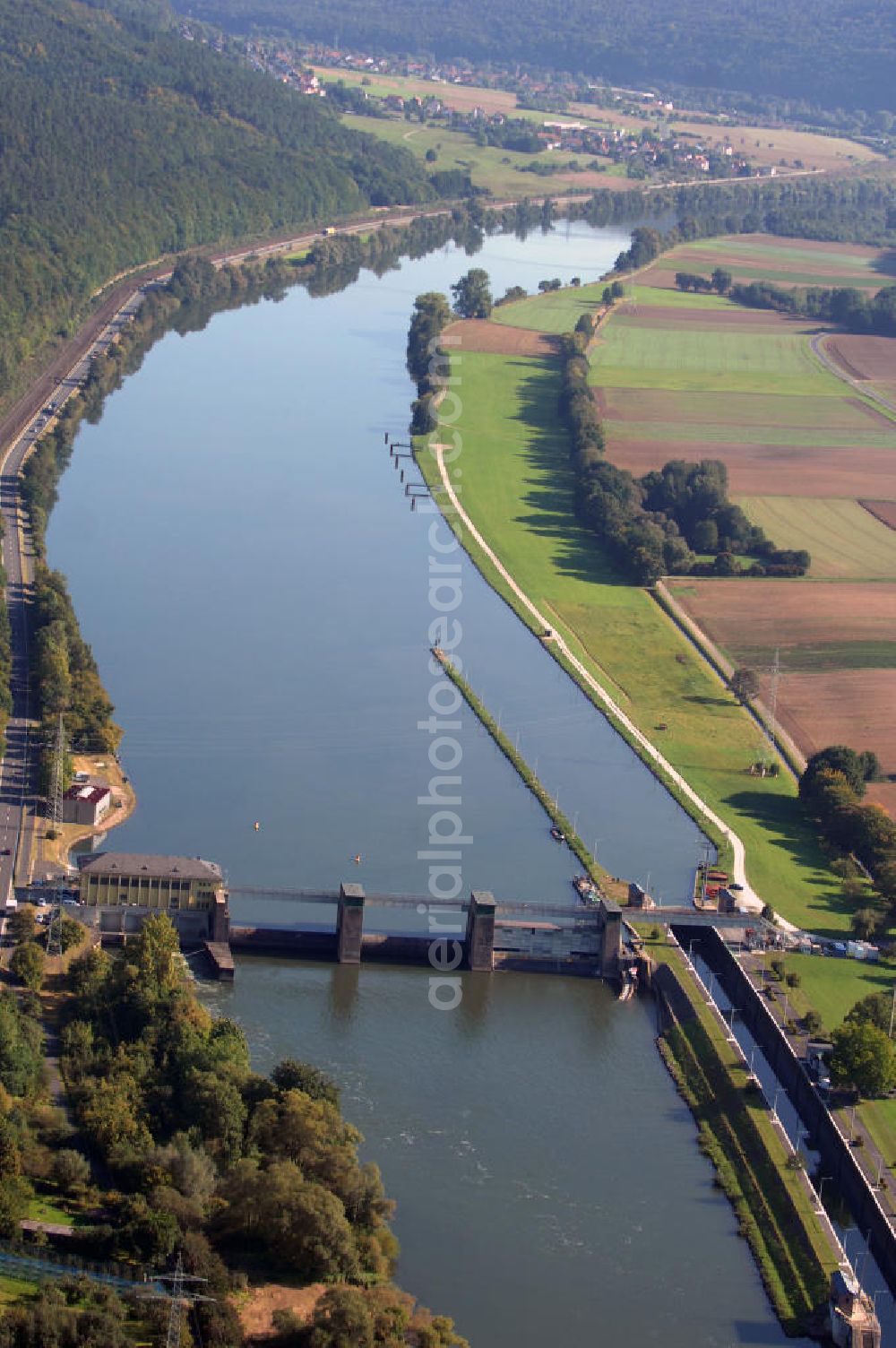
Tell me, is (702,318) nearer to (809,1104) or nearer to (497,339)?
(497,339)

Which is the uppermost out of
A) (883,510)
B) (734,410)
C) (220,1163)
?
(734,410)

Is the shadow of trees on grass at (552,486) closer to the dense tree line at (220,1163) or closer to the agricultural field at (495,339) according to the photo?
the agricultural field at (495,339)

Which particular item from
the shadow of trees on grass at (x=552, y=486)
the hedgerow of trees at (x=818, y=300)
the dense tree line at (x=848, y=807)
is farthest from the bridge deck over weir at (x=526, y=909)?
the hedgerow of trees at (x=818, y=300)

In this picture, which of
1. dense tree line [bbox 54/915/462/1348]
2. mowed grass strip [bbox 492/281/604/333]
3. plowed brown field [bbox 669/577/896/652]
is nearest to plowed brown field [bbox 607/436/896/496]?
plowed brown field [bbox 669/577/896/652]

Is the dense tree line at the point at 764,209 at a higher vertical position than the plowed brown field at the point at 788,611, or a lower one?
higher

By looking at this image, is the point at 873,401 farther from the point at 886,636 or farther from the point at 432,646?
the point at 432,646

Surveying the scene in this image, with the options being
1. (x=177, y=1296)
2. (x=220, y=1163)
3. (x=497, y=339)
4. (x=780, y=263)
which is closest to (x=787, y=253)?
(x=780, y=263)

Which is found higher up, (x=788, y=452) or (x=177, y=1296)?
(x=788, y=452)
